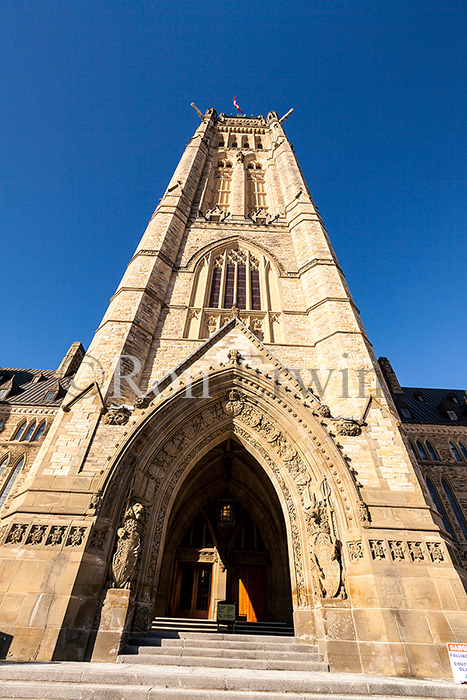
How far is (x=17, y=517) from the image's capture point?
6.10 m

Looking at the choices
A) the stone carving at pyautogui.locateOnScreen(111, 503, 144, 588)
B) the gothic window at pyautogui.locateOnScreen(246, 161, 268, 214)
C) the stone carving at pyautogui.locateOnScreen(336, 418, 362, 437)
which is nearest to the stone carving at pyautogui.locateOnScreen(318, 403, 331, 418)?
the stone carving at pyautogui.locateOnScreen(336, 418, 362, 437)

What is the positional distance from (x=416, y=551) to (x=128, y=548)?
16.6 feet

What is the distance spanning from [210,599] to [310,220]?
47.6ft

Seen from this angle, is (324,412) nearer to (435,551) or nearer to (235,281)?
(435,551)

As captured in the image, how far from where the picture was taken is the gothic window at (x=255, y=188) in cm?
1971

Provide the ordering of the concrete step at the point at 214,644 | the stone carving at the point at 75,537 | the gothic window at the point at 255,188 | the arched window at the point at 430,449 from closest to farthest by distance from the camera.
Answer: the concrete step at the point at 214,644
the stone carving at the point at 75,537
the arched window at the point at 430,449
the gothic window at the point at 255,188

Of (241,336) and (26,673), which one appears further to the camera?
(241,336)

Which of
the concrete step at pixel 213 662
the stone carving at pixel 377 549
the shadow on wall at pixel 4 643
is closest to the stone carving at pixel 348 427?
the stone carving at pixel 377 549

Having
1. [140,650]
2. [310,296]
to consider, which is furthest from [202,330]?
[140,650]

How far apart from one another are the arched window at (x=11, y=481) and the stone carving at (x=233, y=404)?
31.7ft

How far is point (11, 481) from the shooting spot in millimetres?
13078

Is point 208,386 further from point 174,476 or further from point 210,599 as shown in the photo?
point 210,599

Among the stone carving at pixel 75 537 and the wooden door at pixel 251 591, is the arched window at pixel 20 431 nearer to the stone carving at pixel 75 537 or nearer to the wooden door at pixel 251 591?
the wooden door at pixel 251 591

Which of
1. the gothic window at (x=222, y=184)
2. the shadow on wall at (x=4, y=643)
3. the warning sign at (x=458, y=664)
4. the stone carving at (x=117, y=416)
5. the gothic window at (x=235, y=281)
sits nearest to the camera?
the warning sign at (x=458, y=664)
